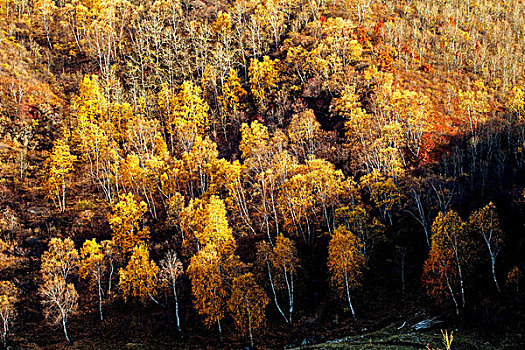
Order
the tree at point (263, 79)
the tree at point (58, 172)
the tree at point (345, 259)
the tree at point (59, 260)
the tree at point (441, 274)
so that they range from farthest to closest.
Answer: the tree at point (263, 79)
the tree at point (58, 172)
the tree at point (59, 260)
the tree at point (345, 259)
the tree at point (441, 274)

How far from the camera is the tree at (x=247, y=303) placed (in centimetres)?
Answer: 4331

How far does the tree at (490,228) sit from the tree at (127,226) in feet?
134

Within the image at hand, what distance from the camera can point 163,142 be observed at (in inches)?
2933

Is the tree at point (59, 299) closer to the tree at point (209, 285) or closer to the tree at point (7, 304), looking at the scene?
the tree at point (7, 304)

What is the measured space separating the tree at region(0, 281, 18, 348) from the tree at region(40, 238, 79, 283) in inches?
159

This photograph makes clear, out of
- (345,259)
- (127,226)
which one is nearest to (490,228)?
(345,259)

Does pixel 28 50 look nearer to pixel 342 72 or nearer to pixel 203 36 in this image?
pixel 203 36

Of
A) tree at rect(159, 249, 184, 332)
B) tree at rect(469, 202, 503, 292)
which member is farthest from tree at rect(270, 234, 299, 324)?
tree at rect(469, 202, 503, 292)

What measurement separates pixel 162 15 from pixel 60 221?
228ft

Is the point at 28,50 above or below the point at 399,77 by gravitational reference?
above

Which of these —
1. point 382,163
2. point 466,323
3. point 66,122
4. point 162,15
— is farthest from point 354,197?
point 162,15

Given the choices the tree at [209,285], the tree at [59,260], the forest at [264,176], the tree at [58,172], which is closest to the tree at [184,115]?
the forest at [264,176]

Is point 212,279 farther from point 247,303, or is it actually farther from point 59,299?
point 59,299

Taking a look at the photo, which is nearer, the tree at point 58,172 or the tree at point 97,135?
the tree at point 58,172
